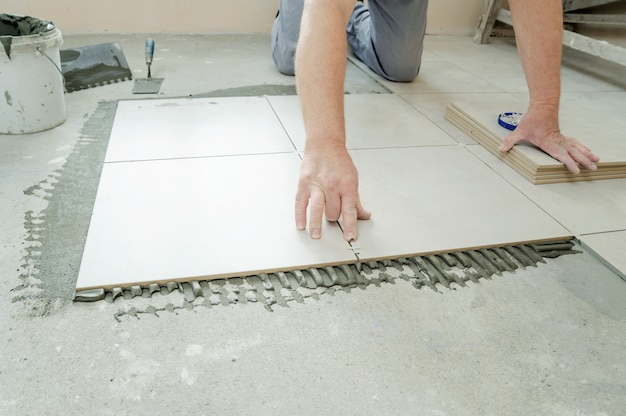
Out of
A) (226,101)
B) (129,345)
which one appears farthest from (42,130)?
(129,345)

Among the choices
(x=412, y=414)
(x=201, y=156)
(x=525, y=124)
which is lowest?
(x=412, y=414)

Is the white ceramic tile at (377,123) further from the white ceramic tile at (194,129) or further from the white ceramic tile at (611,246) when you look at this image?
the white ceramic tile at (611,246)

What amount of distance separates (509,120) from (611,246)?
715 millimetres

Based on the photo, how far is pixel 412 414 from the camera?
0.84m

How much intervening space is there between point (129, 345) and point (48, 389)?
0.15m

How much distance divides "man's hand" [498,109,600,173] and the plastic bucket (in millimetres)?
1731

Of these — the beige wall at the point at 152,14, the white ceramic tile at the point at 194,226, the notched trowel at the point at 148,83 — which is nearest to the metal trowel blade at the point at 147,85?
the notched trowel at the point at 148,83

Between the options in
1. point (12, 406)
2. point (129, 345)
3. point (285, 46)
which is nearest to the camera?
point (12, 406)

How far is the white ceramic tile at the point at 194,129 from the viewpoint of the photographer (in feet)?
5.42

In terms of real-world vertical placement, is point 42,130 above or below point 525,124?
below

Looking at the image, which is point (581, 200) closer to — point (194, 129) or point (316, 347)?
point (316, 347)

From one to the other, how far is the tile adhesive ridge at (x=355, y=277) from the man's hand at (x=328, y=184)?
13 cm

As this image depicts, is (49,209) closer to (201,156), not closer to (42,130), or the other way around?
(201,156)

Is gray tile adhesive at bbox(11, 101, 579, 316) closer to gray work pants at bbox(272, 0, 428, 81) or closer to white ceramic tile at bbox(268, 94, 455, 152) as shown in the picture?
white ceramic tile at bbox(268, 94, 455, 152)
